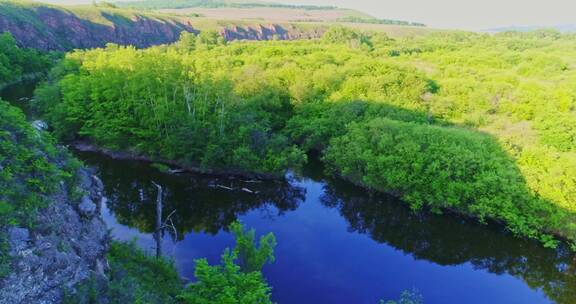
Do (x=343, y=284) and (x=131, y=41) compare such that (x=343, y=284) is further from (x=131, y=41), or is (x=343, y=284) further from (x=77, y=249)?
(x=131, y=41)

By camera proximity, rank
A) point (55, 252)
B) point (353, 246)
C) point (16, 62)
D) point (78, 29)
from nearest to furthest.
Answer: point (55, 252), point (353, 246), point (16, 62), point (78, 29)

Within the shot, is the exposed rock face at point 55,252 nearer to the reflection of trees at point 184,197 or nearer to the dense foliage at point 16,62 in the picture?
the reflection of trees at point 184,197

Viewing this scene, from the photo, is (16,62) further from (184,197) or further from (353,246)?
(353,246)

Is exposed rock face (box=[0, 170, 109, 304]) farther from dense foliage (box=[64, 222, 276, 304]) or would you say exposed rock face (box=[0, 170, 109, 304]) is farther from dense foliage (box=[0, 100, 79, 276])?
dense foliage (box=[64, 222, 276, 304])

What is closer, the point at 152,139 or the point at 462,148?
the point at 462,148

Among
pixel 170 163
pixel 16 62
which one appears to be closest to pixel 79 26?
pixel 16 62

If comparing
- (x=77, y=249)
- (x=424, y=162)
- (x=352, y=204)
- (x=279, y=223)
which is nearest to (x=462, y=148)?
(x=424, y=162)

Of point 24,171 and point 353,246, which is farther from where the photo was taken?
point 353,246
